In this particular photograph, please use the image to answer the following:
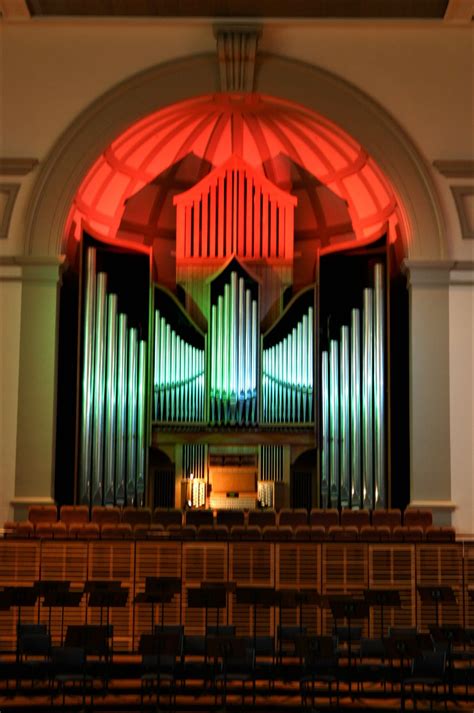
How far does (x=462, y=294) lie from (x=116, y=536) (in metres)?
5.15

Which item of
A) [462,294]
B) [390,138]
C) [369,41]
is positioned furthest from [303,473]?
[369,41]

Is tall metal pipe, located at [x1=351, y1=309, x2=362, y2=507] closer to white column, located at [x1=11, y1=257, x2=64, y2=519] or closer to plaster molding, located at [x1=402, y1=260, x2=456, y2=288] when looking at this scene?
plaster molding, located at [x1=402, y1=260, x2=456, y2=288]

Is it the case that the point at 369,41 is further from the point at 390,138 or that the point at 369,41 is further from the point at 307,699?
the point at 307,699

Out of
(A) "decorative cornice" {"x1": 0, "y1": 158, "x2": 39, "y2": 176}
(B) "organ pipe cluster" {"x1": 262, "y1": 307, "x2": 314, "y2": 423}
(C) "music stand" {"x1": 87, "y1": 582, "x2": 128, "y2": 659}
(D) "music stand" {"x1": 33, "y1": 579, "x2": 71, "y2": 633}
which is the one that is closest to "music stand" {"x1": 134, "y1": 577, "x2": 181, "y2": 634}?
(C) "music stand" {"x1": 87, "y1": 582, "x2": 128, "y2": 659}

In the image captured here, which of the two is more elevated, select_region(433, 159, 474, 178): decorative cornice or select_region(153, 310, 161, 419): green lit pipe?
select_region(433, 159, 474, 178): decorative cornice

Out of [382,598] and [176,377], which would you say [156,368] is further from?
[382,598]

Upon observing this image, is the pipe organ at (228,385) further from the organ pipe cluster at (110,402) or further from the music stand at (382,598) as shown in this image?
the music stand at (382,598)

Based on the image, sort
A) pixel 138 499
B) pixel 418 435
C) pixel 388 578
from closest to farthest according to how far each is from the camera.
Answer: pixel 388 578, pixel 418 435, pixel 138 499

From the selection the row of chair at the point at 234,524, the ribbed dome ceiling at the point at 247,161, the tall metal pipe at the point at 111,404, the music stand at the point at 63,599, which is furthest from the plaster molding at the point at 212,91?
the music stand at the point at 63,599

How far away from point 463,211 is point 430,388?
2.23 m

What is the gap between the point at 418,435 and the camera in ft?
46.8

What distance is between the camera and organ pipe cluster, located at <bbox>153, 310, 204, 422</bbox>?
15750mm

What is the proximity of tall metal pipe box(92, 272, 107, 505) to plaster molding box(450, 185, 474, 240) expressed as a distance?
4652 millimetres

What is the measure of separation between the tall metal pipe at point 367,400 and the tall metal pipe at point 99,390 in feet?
11.1
